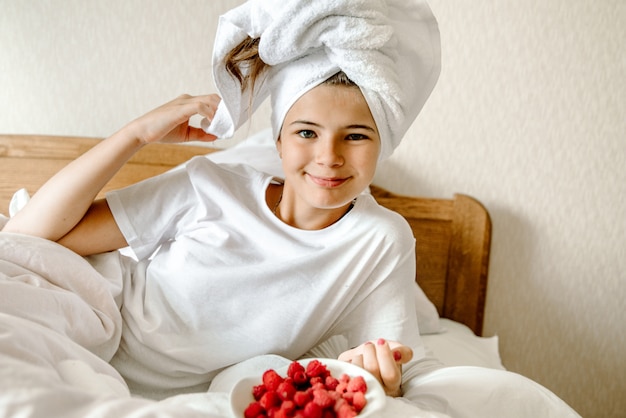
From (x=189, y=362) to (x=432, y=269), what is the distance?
806mm

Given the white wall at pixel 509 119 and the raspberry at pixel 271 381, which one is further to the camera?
the white wall at pixel 509 119

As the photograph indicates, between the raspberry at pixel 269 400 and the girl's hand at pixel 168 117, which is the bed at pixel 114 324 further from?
the girl's hand at pixel 168 117

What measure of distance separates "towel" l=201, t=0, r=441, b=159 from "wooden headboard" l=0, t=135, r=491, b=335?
1.95 ft

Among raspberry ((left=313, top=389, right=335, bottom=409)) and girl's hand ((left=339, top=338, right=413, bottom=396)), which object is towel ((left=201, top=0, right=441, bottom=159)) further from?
raspberry ((left=313, top=389, right=335, bottom=409))

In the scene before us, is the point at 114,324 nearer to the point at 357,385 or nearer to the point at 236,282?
the point at 236,282

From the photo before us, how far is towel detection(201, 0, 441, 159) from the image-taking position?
0.84m

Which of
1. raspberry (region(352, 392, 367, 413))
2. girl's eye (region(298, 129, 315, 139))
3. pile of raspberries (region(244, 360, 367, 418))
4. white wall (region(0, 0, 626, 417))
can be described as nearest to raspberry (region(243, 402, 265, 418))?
pile of raspberries (region(244, 360, 367, 418))

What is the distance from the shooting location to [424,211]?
1.56 metres

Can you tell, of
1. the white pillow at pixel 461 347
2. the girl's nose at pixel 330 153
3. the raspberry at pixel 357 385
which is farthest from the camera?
the white pillow at pixel 461 347

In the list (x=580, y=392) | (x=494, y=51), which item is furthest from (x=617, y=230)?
(x=494, y=51)

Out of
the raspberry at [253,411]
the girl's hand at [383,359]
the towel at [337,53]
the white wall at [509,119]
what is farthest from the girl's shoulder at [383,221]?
the white wall at [509,119]

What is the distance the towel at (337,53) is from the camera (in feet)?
2.77

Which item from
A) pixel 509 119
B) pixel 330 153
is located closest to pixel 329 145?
pixel 330 153

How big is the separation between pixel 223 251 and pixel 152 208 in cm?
15
